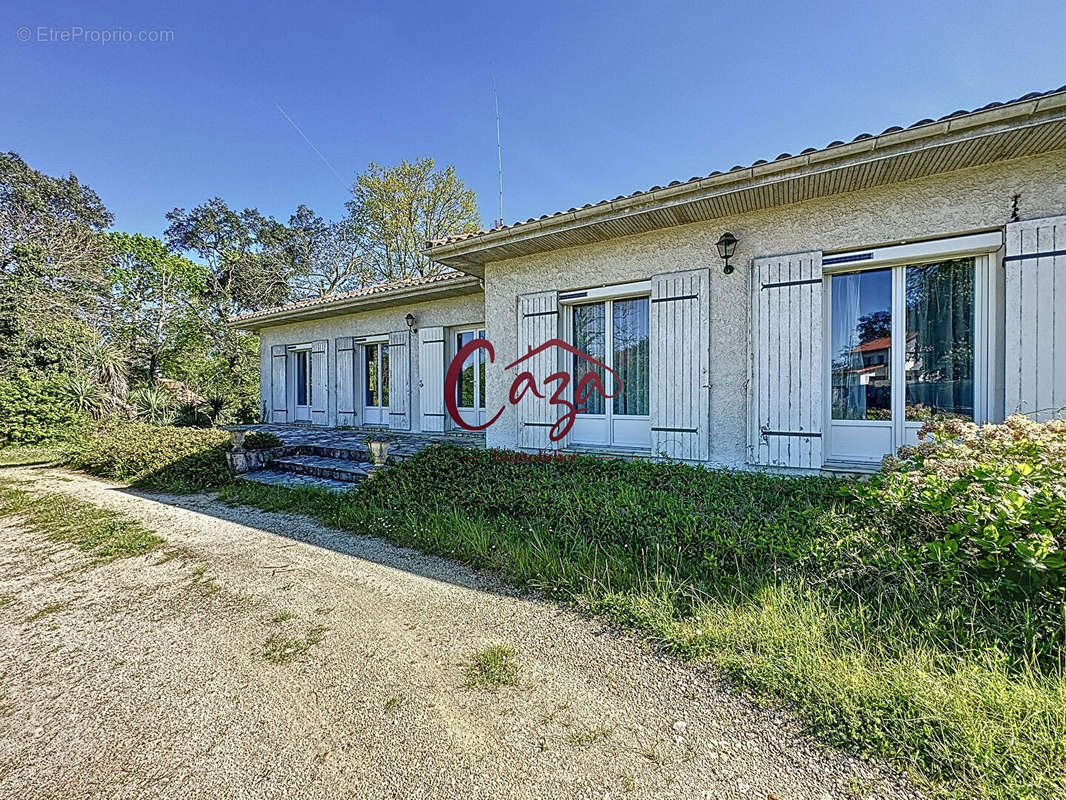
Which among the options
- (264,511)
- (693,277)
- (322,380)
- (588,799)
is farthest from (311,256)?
(588,799)

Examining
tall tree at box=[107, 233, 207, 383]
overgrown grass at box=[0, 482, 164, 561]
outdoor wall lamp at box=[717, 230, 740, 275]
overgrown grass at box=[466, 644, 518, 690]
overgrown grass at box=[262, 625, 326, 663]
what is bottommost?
overgrown grass at box=[262, 625, 326, 663]

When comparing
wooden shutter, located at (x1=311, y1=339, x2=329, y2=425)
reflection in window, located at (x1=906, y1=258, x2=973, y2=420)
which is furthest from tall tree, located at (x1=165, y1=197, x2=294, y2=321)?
reflection in window, located at (x1=906, y1=258, x2=973, y2=420)

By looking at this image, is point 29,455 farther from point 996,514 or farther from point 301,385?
point 996,514

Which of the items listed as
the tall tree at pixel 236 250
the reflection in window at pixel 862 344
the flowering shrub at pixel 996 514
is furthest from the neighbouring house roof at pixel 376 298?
the tall tree at pixel 236 250

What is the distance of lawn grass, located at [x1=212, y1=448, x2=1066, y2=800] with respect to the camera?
1559mm

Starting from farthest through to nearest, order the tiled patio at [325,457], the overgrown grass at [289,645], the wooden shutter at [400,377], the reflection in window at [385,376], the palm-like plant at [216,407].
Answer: the palm-like plant at [216,407], the reflection in window at [385,376], the wooden shutter at [400,377], the tiled patio at [325,457], the overgrown grass at [289,645]

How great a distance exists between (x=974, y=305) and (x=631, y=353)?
323 cm

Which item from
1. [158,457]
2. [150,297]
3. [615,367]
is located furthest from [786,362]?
[150,297]

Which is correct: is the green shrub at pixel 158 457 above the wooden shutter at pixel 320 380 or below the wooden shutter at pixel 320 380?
below

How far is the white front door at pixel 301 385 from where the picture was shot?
37.4ft

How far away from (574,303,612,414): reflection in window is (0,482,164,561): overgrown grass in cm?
476

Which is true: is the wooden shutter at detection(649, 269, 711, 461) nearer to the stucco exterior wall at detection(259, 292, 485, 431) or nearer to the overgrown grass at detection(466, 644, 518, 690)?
the overgrown grass at detection(466, 644, 518, 690)

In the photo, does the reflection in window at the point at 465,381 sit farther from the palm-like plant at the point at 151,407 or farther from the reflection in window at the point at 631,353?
the palm-like plant at the point at 151,407

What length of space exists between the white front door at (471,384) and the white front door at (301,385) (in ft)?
16.4
